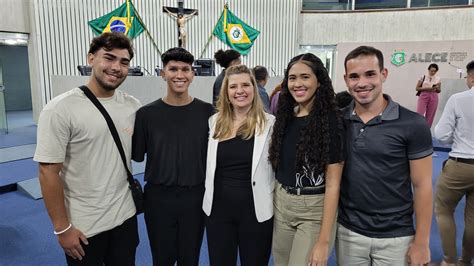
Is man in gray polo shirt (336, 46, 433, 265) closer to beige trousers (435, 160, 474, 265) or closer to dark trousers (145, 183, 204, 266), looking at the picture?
dark trousers (145, 183, 204, 266)

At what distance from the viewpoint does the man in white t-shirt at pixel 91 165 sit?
5.17 ft

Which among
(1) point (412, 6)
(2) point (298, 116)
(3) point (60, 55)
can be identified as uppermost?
(1) point (412, 6)

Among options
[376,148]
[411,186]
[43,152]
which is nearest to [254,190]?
[376,148]

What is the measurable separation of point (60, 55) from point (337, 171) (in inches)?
341

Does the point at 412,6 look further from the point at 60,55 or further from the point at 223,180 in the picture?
the point at 223,180

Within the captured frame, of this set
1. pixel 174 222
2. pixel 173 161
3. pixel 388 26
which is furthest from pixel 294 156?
pixel 388 26

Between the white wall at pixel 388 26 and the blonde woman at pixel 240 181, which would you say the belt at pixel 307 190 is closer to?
the blonde woman at pixel 240 181

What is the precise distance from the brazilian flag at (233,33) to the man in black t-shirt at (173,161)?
24.4 feet

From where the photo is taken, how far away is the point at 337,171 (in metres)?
1.55

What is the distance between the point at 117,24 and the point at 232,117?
22.7 feet

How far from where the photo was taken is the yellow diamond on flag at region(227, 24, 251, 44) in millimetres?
9227

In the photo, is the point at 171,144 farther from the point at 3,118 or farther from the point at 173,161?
the point at 3,118

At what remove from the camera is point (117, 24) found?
307 inches

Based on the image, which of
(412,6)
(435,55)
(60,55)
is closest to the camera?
(60,55)
